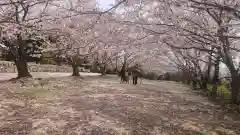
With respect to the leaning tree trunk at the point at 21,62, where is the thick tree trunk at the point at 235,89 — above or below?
below

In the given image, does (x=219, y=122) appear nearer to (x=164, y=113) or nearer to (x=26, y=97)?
(x=164, y=113)

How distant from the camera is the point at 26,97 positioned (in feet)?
41.7

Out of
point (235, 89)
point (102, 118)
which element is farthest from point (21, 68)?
point (235, 89)

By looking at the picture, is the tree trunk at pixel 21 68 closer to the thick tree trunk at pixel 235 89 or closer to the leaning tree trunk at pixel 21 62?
the leaning tree trunk at pixel 21 62

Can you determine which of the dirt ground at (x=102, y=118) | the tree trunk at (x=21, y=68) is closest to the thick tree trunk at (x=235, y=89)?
the dirt ground at (x=102, y=118)

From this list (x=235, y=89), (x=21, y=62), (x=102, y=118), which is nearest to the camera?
(x=102, y=118)

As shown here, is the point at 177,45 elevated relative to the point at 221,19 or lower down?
lower down

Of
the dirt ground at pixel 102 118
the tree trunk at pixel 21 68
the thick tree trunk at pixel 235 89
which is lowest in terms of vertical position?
the dirt ground at pixel 102 118

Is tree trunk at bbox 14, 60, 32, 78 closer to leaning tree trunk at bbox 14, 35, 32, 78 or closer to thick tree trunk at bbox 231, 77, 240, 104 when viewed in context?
leaning tree trunk at bbox 14, 35, 32, 78

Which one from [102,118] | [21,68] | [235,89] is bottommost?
[102,118]

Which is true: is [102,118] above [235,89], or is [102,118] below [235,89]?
below

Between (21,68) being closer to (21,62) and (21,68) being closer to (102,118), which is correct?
(21,62)

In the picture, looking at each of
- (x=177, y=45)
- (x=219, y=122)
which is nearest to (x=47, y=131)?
(x=219, y=122)

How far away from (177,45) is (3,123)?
265 inches
